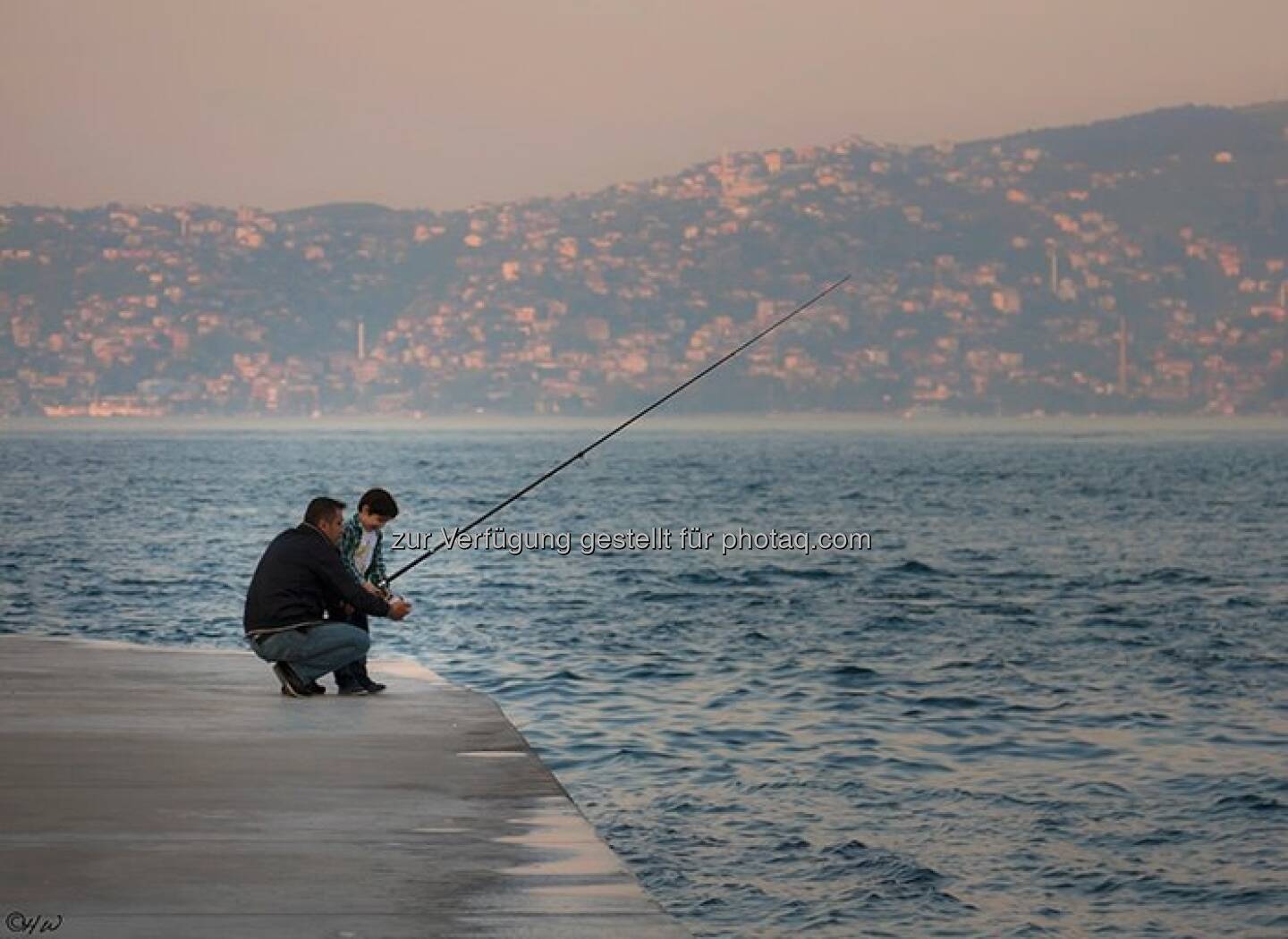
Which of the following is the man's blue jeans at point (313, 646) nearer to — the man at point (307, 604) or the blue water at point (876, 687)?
the man at point (307, 604)

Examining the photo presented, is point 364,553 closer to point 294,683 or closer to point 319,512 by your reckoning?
point 319,512

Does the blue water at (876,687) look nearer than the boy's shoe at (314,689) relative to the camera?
Yes

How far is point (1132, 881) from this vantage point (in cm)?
1117

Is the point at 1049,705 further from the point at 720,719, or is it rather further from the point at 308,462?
the point at 308,462

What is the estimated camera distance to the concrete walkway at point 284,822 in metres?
6.96

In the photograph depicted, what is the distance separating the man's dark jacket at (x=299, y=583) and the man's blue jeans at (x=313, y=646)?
0.24 ft

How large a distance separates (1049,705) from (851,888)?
26.6 ft

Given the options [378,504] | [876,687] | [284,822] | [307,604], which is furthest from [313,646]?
[876,687]

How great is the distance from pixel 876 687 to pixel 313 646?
876 centimetres

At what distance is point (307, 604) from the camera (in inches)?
472

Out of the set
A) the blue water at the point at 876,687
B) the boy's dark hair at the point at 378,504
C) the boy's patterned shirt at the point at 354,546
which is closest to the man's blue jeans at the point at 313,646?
the boy's patterned shirt at the point at 354,546

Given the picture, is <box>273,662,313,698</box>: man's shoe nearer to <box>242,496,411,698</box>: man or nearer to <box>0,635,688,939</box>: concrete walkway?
<box>242,496,411,698</box>: man
